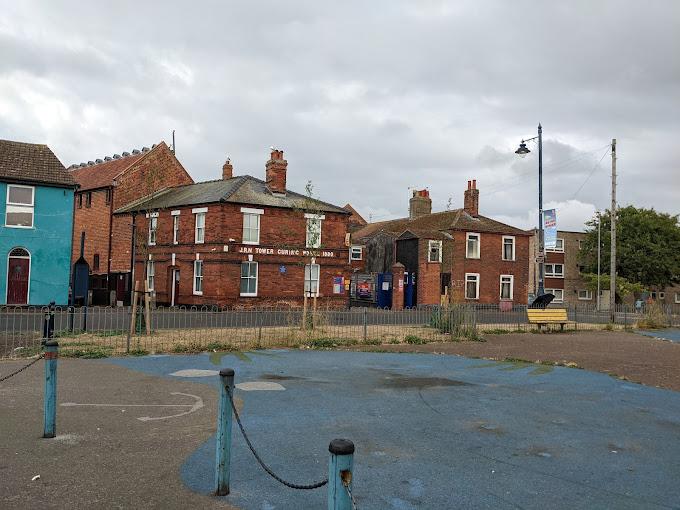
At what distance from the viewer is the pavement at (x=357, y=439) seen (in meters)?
4.95

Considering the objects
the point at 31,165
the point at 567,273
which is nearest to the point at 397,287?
the point at 31,165

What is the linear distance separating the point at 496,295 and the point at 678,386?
33.6 meters

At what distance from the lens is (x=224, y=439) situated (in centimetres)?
489

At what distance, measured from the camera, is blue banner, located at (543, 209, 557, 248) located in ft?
86.9

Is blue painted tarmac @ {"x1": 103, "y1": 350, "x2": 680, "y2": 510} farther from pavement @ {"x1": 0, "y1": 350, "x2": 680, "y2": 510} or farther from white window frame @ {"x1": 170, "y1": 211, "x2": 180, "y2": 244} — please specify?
white window frame @ {"x1": 170, "y1": 211, "x2": 180, "y2": 244}

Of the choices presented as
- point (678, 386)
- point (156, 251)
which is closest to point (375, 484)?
point (678, 386)

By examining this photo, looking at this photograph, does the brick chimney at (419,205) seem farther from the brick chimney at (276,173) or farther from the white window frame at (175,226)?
the white window frame at (175,226)

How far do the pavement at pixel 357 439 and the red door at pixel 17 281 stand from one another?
18.8 meters

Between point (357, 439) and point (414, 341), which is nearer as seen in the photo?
point (357, 439)

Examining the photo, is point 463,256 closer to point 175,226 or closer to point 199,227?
point 199,227

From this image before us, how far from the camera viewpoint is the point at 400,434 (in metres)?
6.82

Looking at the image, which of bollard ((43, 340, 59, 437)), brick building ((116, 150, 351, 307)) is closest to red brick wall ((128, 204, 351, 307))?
brick building ((116, 150, 351, 307))

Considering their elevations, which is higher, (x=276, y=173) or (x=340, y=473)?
(x=276, y=173)

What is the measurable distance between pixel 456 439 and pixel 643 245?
5338 centimetres
